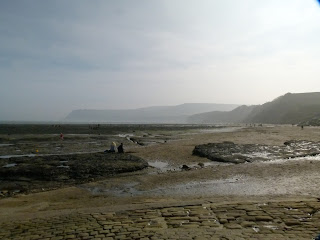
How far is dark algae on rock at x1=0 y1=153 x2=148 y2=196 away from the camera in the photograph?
1534cm

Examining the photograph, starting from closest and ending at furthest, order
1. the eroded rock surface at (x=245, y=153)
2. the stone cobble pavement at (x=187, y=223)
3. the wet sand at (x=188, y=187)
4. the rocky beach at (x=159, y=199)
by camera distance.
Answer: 1. the stone cobble pavement at (x=187, y=223)
2. the rocky beach at (x=159, y=199)
3. the wet sand at (x=188, y=187)
4. the eroded rock surface at (x=245, y=153)

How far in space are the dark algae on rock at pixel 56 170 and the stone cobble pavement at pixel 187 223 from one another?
7146 mm

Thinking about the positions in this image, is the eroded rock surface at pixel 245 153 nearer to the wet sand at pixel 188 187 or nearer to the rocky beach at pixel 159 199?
the rocky beach at pixel 159 199

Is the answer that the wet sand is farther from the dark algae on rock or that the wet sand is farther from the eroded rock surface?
the eroded rock surface

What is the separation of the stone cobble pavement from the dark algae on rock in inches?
281

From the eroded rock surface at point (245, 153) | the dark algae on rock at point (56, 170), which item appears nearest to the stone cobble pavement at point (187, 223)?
the dark algae on rock at point (56, 170)

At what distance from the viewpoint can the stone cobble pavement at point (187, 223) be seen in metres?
6.92

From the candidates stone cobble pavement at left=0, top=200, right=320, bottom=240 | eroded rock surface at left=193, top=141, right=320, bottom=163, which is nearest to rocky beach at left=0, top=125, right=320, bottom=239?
stone cobble pavement at left=0, top=200, right=320, bottom=240

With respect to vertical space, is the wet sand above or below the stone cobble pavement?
below

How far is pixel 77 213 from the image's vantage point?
9086 millimetres

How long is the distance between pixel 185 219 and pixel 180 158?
1569 centimetres

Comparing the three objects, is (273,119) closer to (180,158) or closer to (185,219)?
(180,158)

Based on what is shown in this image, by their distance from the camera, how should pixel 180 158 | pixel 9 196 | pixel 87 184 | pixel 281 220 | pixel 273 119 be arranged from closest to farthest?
pixel 281 220 → pixel 9 196 → pixel 87 184 → pixel 180 158 → pixel 273 119

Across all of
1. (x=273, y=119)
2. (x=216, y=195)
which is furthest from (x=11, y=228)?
(x=273, y=119)
